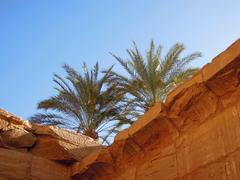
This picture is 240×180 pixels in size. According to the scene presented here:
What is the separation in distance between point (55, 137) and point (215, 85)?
7.83 ft

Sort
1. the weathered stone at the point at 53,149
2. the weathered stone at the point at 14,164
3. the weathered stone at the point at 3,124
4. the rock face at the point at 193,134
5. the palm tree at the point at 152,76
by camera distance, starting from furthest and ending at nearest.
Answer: the palm tree at the point at 152,76 < the weathered stone at the point at 53,149 < the weathered stone at the point at 3,124 < the weathered stone at the point at 14,164 < the rock face at the point at 193,134

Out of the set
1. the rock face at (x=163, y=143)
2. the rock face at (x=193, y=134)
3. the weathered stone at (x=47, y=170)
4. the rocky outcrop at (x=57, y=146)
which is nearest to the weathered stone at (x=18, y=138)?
the rock face at (x=163, y=143)

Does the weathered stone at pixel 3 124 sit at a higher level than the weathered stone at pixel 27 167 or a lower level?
higher

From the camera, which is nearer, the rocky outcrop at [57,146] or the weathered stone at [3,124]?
the weathered stone at [3,124]

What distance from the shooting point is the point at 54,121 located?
11703 millimetres

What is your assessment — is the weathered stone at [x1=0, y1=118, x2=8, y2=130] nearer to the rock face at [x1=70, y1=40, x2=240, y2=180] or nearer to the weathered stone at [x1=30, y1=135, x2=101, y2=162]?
the weathered stone at [x1=30, y1=135, x2=101, y2=162]

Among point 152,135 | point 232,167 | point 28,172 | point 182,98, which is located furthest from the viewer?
point 28,172

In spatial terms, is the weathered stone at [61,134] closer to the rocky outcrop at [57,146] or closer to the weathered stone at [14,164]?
the rocky outcrop at [57,146]

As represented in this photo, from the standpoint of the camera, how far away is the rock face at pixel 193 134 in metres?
3.03

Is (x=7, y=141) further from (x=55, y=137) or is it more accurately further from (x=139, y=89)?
(x=139, y=89)

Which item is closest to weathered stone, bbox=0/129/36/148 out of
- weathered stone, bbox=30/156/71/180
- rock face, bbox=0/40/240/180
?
rock face, bbox=0/40/240/180

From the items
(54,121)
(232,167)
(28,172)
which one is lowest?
(232,167)

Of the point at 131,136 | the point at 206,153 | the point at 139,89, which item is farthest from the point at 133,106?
the point at 206,153

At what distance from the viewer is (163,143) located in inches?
151
